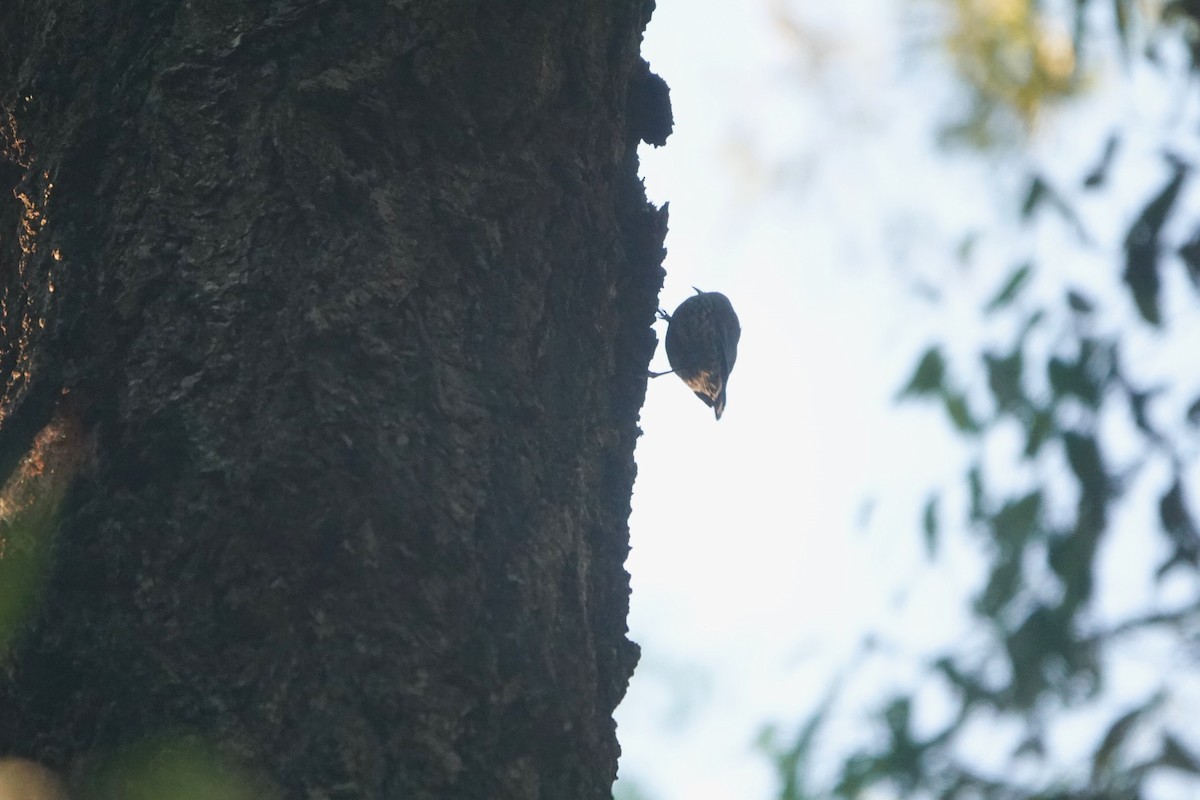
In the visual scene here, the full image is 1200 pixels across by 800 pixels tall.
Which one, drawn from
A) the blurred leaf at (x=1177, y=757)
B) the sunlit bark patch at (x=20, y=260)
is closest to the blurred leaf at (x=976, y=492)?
the blurred leaf at (x=1177, y=757)

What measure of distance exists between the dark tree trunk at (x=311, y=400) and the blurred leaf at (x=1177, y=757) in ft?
2.65

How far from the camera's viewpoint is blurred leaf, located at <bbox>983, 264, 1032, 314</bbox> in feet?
6.44

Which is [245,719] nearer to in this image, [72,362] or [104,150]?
[72,362]

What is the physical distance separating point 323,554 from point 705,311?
162 inches

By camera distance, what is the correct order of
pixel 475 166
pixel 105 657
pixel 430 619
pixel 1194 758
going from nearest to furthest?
pixel 1194 758 < pixel 105 657 < pixel 430 619 < pixel 475 166

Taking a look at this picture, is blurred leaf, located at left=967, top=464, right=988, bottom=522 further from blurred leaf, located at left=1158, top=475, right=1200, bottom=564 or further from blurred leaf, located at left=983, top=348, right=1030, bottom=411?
blurred leaf, located at left=1158, top=475, right=1200, bottom=564

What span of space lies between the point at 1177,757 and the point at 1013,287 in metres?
0.75

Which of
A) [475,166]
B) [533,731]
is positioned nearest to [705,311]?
[475,166]

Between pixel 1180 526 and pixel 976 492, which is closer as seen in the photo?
pixel 1180 526

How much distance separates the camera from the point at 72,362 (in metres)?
1.85

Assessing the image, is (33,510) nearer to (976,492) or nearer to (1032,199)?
(976,492)

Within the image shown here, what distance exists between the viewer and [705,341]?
571cm

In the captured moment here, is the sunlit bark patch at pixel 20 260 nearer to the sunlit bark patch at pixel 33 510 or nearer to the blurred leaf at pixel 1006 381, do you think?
the sunlit bark patch at pixel 33 510

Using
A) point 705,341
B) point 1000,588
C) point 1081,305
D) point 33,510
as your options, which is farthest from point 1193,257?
point 705,341
